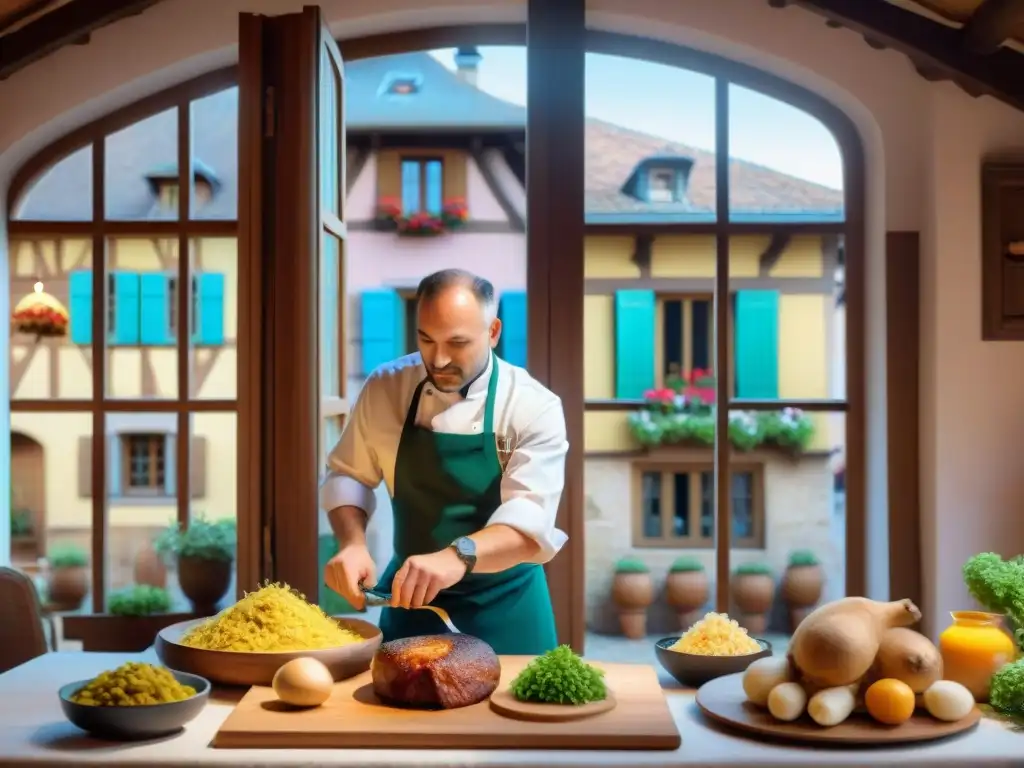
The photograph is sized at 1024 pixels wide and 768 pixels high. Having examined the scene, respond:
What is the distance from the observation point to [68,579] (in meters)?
3.93

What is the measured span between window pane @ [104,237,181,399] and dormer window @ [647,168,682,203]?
5.37ft

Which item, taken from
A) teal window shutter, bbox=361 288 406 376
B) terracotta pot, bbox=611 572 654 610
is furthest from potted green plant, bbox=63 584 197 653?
teal window shutter, bbox=361 288 406 376

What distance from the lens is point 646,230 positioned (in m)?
3.55

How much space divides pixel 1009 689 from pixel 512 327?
270 inches

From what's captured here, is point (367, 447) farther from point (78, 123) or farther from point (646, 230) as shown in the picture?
point (78, 123)

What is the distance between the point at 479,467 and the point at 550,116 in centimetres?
146

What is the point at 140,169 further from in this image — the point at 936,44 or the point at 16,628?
the point at 936,44

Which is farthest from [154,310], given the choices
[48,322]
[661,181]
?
[661,181]

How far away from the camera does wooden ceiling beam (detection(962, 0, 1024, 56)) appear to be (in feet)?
9.20

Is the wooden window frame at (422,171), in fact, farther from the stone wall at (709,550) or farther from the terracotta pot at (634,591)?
the terracotta pot at (634,591)

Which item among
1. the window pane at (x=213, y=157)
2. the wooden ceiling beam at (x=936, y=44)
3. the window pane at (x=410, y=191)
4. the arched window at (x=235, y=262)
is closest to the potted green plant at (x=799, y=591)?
the arched window at (x=235, y=262)

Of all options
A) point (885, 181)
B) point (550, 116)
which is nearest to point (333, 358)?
point (550, 116)

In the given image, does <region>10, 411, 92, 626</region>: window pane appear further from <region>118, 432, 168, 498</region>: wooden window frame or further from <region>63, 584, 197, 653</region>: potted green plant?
<region>118, 432, 168, 498</region>: wooden window frame

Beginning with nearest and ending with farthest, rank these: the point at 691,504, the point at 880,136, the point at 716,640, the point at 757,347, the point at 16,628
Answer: the point at 716,640 → the point at 16,628 → the point at 880,136 → the point at 757,347 → the point at 691,504
